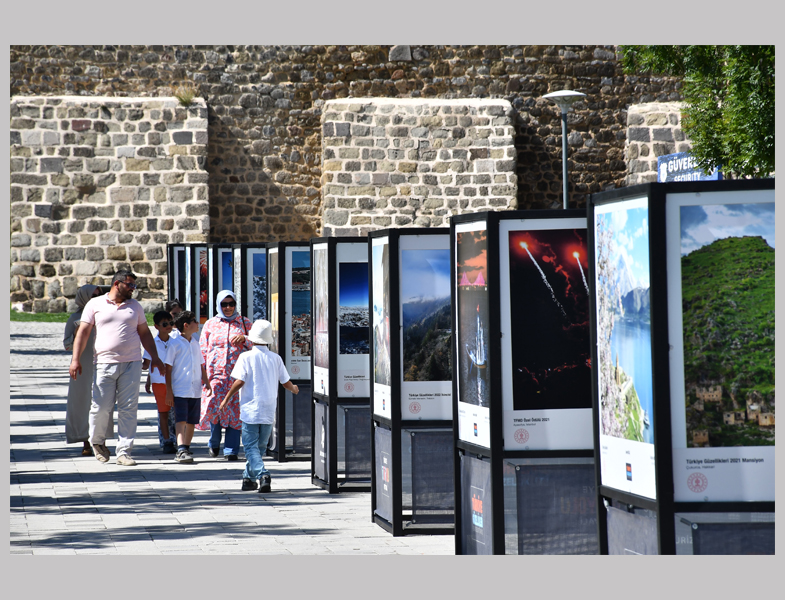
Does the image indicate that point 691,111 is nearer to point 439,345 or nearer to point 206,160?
point 439,345

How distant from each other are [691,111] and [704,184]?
36.6 feet

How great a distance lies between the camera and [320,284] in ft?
26.2

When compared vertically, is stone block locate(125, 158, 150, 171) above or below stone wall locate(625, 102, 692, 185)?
below

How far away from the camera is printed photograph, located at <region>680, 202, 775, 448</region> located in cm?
369

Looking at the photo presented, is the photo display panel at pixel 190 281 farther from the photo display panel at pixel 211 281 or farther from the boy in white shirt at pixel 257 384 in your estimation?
the boy in white shirt at pixel 257 384

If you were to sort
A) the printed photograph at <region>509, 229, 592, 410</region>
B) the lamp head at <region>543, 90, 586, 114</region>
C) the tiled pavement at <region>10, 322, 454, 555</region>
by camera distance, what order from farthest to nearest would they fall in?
the lamp head at <region>543, 90, 586, 114</region> → the tiled pavement at <region>10, 322, 454, 555</region> → the printed photograph at <region>509, 229, 592, 410</region>

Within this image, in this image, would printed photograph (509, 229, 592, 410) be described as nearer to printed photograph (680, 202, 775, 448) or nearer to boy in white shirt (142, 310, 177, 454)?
printed photograph (680, 202, 775, 448)

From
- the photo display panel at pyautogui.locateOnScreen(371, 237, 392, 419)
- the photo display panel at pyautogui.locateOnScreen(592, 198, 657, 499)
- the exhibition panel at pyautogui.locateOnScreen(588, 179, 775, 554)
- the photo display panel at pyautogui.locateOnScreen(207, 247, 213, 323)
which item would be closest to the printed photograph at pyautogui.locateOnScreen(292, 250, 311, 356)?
the photo display panel at pyautogui.locateOnScreen(371, 237, 392, 419)

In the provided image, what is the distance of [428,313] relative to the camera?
6.20 m

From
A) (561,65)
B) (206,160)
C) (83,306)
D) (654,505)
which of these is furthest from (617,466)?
(561,65)

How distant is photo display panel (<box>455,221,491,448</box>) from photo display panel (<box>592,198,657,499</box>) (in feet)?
2.79

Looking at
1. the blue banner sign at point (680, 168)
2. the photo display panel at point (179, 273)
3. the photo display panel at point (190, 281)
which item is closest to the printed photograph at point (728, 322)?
the photo display panel at point (190, 281)

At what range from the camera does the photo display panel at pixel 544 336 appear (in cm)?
477

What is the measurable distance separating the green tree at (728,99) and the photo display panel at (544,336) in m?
8.41
